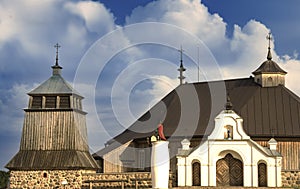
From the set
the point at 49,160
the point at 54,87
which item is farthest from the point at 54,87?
the point at 49,160

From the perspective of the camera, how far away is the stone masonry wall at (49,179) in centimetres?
3859

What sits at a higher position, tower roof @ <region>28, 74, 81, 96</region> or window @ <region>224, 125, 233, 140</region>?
tower roof @ <region>28, 74, 81, 96</region>

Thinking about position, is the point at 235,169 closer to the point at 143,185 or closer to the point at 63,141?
the point at 143,185

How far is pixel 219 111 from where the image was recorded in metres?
41.1

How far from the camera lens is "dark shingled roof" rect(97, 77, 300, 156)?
129ft

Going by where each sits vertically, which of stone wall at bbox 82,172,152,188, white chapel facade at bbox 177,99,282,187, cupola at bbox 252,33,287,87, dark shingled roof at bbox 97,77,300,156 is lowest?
stone wall at bbox 82,172,152,188

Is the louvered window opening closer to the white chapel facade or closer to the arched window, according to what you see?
the white chapel facade

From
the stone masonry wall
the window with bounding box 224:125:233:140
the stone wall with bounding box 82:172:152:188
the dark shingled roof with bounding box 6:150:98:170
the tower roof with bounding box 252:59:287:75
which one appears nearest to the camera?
the window with bounding box 224:125:233:140

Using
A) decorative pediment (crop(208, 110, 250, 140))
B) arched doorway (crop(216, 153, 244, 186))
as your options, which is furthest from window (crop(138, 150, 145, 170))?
decorative pediment (crop(208, 110, 250, 140))

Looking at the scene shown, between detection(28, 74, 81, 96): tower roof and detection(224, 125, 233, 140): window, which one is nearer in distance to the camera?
detection(224, 125, 233, 140): window

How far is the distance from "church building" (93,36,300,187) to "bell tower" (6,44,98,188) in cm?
293

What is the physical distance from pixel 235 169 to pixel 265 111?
5298 millimetres

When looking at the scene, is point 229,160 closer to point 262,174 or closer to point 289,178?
point 262,174

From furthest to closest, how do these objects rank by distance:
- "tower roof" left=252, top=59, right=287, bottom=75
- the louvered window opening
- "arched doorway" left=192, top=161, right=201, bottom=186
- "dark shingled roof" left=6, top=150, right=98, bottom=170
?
1. "tower roof" left=252, top=59, right=287, bottom=75
2. the louvered window opening
3. "dark shingled roof" left=6, top=150, right=98, bottom=170
4. "arched doorway" left=192, top=161, right=201, bottom=186
